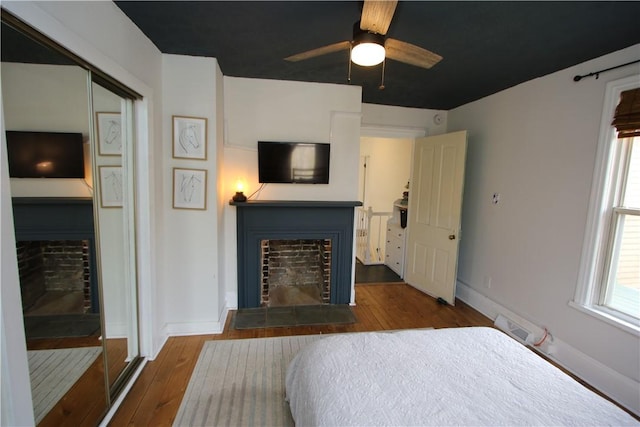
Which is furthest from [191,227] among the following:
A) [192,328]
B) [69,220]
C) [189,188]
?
[69,220]

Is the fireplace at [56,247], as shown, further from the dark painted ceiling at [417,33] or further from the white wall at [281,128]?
the white wall at [281,128]

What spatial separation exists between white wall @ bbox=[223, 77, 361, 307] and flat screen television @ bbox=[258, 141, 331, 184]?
0.09m

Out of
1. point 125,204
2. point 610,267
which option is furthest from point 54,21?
point 610,267

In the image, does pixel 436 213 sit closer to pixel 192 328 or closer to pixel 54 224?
pixel 192 328

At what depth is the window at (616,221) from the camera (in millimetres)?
1940

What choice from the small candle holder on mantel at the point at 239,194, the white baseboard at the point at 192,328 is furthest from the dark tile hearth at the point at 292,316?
the small candle holder on mantel at the point at 239,194

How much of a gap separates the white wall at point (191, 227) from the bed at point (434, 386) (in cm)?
136

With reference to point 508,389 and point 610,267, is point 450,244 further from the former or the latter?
point 508,389

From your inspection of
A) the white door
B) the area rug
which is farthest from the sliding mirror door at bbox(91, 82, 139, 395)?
the white door

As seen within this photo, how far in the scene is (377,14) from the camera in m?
1.36

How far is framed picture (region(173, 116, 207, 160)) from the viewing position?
94.8 inches

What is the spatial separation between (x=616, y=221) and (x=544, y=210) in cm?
50

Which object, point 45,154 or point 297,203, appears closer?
point 45,154

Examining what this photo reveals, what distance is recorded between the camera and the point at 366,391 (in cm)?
119
